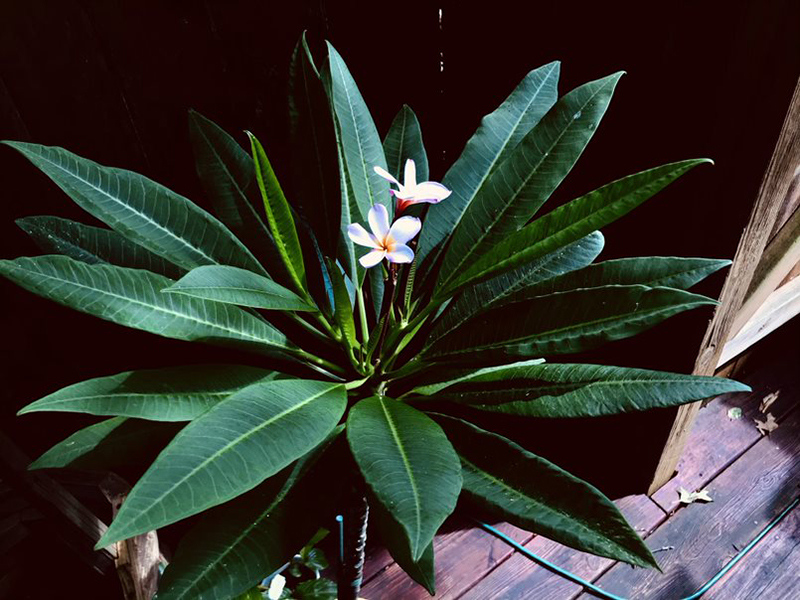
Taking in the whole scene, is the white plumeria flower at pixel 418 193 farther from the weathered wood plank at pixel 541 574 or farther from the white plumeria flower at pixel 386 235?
the weathered wood plank at pixel 541 574

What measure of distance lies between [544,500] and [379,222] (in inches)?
13.2

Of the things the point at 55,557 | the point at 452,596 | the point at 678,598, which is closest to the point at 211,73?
the point at 55,557

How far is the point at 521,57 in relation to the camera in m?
1.30

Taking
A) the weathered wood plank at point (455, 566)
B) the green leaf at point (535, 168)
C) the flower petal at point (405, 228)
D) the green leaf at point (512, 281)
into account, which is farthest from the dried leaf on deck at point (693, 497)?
the flower petal at point (405, 228)

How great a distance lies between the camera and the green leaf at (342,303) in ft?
2.53

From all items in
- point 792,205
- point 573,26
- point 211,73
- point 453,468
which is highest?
point 211,73

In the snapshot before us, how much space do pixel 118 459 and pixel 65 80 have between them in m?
0.59

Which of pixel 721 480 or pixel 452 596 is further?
pixel 721 480

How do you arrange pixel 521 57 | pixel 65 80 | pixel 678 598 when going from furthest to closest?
1. pixel 678 598
2. pixel 521 57
3. pixel 65 80

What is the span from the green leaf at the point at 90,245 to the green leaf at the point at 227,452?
0.80ft

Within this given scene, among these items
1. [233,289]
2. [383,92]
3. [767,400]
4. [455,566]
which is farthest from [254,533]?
[767,400]

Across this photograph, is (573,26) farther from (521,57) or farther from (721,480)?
(721,480)

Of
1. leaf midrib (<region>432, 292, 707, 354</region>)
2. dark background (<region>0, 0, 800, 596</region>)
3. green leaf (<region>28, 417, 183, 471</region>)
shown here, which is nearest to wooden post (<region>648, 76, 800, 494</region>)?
dark background (<region>0, 0, 800, 596</region>)

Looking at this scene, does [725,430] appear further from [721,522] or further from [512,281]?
[512,281]
